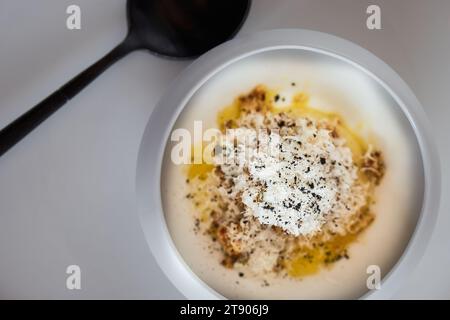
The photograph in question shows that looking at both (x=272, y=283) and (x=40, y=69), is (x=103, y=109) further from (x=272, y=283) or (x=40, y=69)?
(x=272, y=283)

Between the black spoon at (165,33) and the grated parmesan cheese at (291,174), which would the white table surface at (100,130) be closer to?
the black spoon at (165,33)

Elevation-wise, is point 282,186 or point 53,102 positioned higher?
point 53,102

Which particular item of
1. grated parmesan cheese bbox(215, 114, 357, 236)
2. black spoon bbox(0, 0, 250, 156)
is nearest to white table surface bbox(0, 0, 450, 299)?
black spoon bbox(0, 0, 250, 156)

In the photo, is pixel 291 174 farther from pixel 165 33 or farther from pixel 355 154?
pixel 165 33

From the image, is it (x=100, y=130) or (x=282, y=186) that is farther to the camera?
(x=100, y=130)

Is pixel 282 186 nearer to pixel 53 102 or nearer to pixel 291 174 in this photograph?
pixel 291 174

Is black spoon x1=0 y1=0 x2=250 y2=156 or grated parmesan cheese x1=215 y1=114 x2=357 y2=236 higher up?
black spoon x1=0 y1=0 x2=250 y2=156

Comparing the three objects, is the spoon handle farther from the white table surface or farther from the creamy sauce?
the creamy sauce

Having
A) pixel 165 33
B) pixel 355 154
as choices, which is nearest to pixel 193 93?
pixel 165 33
